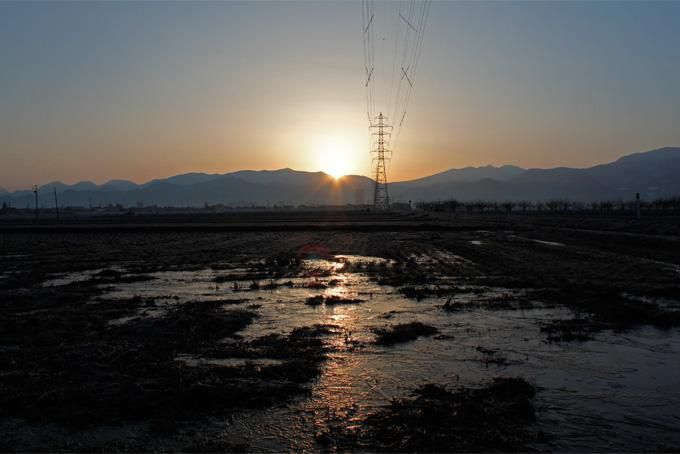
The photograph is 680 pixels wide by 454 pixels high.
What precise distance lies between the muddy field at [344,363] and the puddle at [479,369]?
0.12 feet

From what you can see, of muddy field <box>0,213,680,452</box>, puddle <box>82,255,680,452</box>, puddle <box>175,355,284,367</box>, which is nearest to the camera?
muddy field <box>0,213,680,452</box>

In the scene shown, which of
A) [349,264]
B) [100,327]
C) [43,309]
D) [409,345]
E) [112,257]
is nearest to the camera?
[409,345]

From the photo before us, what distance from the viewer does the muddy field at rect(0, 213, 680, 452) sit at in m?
6.35

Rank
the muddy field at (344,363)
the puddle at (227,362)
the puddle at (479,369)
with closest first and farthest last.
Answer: the muddy field at (344,363) → the puddle at (479,369) → the puddle at (227,362)

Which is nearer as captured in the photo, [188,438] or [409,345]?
[188,438]

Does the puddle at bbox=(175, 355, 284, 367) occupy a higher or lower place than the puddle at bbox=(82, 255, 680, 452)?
higher

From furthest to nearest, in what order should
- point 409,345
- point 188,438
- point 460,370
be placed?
point 409,345 → point 460,370 → point 188,438

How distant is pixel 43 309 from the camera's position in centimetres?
1433

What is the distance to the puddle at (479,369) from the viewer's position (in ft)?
21.3

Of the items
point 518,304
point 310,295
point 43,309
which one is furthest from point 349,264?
point 43,309

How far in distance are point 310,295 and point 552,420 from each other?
1054cm

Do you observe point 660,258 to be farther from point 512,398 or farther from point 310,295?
point 512,398

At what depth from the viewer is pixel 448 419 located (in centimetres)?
660

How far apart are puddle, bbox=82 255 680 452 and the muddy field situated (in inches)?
1.5
